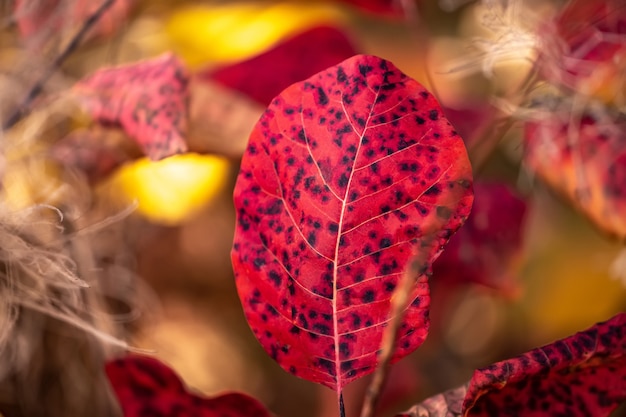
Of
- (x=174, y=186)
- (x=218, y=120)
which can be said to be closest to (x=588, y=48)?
(x=218, y=120)

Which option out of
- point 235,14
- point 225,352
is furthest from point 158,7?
point 225,352

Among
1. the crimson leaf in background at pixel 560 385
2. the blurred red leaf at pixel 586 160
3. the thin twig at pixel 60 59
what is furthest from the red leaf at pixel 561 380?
the thin twig at pixel 60 59

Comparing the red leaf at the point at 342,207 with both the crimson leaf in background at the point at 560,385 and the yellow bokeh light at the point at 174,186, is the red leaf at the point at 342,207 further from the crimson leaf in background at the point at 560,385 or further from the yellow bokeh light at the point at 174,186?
the yellow bokeh light at the point at 174,186

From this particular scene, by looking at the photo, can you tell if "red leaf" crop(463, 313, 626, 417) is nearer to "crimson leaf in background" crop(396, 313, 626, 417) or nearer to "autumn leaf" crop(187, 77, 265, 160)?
"crimson leaf in background" crop(396, 313, 626, 417)

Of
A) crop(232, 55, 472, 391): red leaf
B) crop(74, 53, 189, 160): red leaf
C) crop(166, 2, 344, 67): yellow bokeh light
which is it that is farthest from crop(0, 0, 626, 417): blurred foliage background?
crop(232, 55, 472, 391): red leaf

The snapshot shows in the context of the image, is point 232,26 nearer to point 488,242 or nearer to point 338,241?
point 488,242
